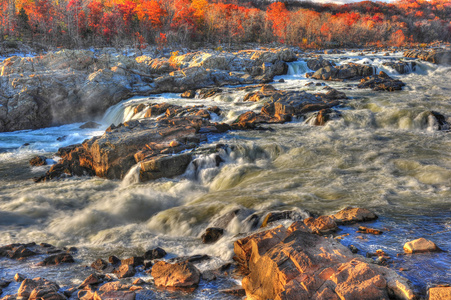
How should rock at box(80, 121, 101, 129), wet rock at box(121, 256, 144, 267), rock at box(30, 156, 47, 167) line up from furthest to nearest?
rock at box(80, 121, 101, 129) → rock at box(30, 156, 47, 167) → wet rock at box(121, 256, 144, 267)

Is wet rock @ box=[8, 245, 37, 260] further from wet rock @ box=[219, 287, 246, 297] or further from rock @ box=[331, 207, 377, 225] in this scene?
rock @ box=[331, 207, 377, 225]

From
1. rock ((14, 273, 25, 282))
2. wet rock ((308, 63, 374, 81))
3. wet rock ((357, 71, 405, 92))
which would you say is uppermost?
wet rock ((308, 63, 374, 81))

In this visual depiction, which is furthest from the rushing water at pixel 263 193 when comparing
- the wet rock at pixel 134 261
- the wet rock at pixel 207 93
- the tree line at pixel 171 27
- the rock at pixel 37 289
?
the tree line at pixel 171 27

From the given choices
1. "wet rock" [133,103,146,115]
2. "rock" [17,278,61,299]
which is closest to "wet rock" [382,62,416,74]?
"wet rock" [133,103,146,115]

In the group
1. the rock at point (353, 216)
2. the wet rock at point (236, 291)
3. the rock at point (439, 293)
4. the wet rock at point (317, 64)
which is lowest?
the wet rock at point (236, 291)

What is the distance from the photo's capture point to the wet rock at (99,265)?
5.81 meters

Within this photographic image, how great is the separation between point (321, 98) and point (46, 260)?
1575 cm

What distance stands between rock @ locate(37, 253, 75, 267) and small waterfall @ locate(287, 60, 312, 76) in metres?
27.3

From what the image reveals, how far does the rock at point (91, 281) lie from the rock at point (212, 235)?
7.40 feet

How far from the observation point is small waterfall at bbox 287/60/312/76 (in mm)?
30406

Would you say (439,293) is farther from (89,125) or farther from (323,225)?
(89,125)

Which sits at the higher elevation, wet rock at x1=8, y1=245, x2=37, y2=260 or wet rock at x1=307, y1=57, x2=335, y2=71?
wet rock at x1=307, y1=57, x2=335, y2=71

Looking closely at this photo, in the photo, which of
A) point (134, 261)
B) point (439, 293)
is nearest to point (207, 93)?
point (134, 261)

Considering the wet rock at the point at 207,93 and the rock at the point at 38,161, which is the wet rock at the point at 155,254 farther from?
the wet rock at the point at 207,93
